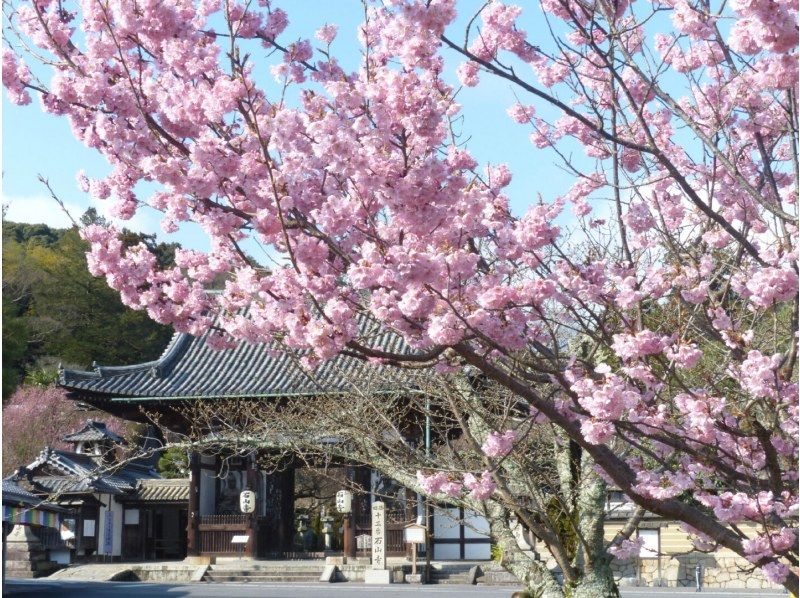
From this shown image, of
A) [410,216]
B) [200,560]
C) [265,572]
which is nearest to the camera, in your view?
[410,216]

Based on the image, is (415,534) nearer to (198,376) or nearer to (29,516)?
(198,376)

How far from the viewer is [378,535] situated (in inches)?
827

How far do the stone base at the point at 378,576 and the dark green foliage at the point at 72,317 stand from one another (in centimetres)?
2322

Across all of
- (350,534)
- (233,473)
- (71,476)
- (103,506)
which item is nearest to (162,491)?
(103,506)

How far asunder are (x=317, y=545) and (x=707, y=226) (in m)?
23.9

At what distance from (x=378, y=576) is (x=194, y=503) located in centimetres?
532

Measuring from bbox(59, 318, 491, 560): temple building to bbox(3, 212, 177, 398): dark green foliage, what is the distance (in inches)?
705

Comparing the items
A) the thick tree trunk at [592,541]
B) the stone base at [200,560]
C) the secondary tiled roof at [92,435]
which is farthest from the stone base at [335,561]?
the thick tree trunk at [592,541]

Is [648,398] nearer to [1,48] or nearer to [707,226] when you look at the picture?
[707,226]

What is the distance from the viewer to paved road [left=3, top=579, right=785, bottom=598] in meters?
18.1

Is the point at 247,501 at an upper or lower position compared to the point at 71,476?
lower

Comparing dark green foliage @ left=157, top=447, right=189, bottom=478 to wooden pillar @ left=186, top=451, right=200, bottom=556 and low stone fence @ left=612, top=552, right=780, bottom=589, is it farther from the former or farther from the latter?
low stone fence @ left=612, top=552, right=780, bottom=589

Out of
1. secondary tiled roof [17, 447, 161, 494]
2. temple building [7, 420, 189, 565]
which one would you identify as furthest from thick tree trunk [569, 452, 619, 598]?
temple building [7, 420, 189, 565]

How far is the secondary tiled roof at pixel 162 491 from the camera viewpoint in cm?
2655
